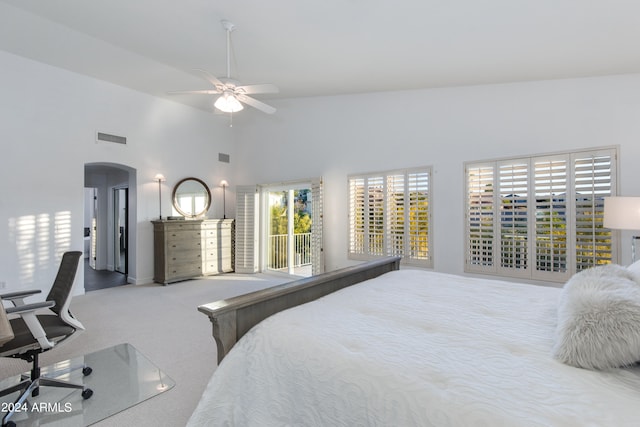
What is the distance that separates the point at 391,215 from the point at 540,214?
1907mm

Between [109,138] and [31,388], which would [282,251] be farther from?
[31,388]

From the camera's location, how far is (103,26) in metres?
3.47

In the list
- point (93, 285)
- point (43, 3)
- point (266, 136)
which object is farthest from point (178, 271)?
point (43, 3)

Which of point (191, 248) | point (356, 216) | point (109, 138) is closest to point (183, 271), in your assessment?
point (191, 248)

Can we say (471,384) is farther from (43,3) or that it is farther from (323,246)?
(43,3)

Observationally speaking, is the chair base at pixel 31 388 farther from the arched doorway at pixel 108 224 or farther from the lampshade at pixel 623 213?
the lampshade at pixel 623 213

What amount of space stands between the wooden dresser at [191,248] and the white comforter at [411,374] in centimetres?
467

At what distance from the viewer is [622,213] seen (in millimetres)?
2672

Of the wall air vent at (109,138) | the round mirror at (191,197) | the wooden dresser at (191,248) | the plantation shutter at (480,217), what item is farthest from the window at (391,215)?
the wall air vent at (109,138)

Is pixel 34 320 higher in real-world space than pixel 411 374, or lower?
lower

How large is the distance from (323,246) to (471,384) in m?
4.46

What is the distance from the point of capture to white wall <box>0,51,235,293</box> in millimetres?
4164

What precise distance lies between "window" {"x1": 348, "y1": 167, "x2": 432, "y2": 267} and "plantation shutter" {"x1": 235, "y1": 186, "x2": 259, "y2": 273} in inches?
90.2

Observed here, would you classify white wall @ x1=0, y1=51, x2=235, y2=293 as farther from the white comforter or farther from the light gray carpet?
the white comforter
